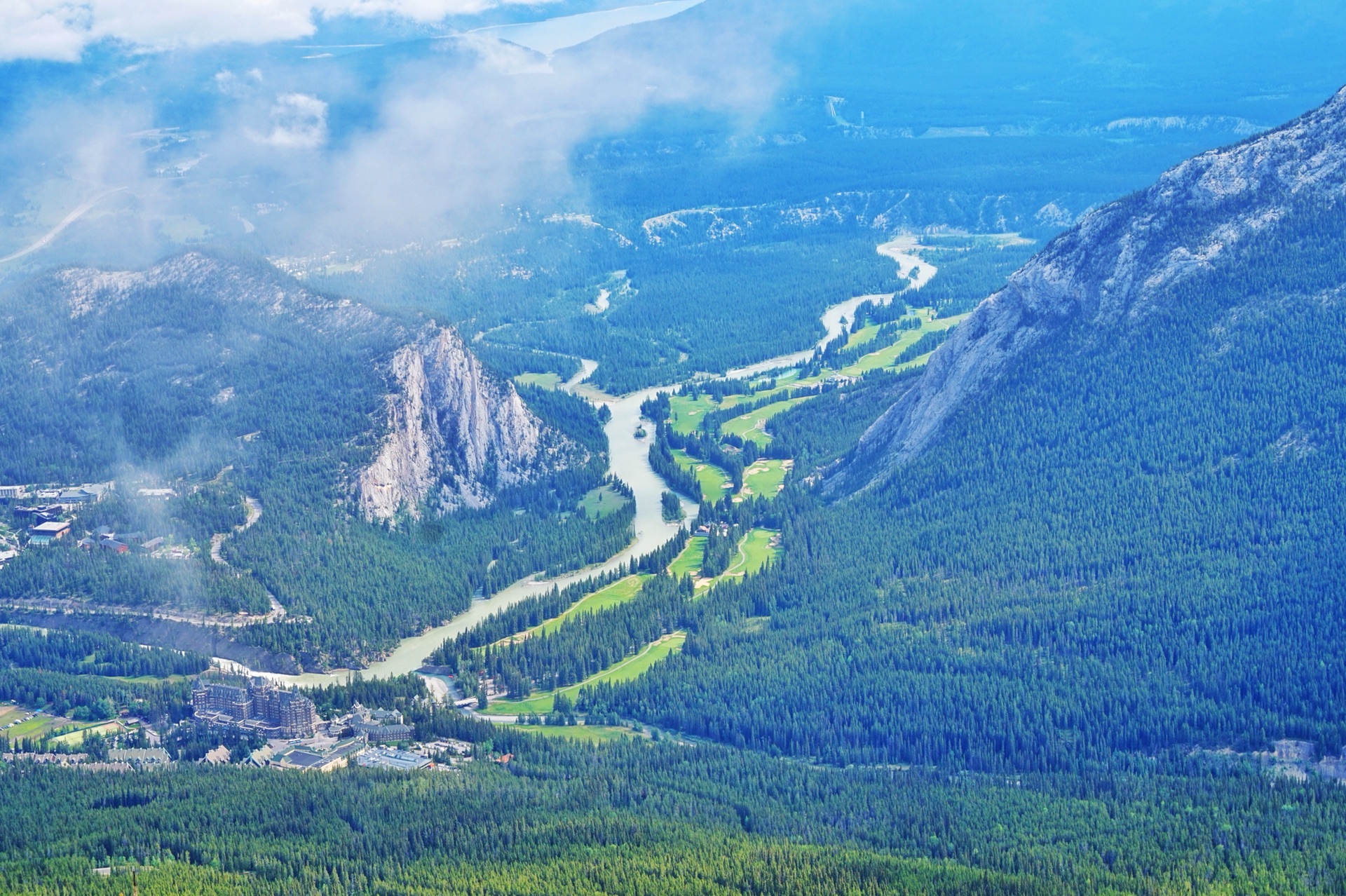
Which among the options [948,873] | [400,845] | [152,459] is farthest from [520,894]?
[152,459]

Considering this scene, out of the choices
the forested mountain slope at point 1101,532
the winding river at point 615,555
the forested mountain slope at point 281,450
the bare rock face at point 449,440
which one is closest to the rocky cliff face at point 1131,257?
the forested mountain slope at point 1101,532

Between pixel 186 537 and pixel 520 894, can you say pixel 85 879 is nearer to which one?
pixel 520 894

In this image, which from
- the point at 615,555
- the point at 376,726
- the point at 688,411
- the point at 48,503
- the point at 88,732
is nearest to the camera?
the point at 376,726

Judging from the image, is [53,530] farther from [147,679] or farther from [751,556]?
[751,556]

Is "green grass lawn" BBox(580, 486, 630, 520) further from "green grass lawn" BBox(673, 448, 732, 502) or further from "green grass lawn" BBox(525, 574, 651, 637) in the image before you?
"green grass lawn" BBox(525, 574, 651, 637)

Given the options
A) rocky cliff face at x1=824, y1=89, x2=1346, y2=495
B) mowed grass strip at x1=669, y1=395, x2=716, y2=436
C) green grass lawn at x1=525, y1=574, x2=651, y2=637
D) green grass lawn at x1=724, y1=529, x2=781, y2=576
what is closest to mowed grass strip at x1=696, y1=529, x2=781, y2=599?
green grass lawn at x1=724, y1=529, x2=781, y2=576

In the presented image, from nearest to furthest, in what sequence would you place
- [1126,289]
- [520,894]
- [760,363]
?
Answer: 1. [520,894]
2. [1126,289]
3. [760,363]

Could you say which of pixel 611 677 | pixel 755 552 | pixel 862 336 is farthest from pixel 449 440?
pixel 862 336
